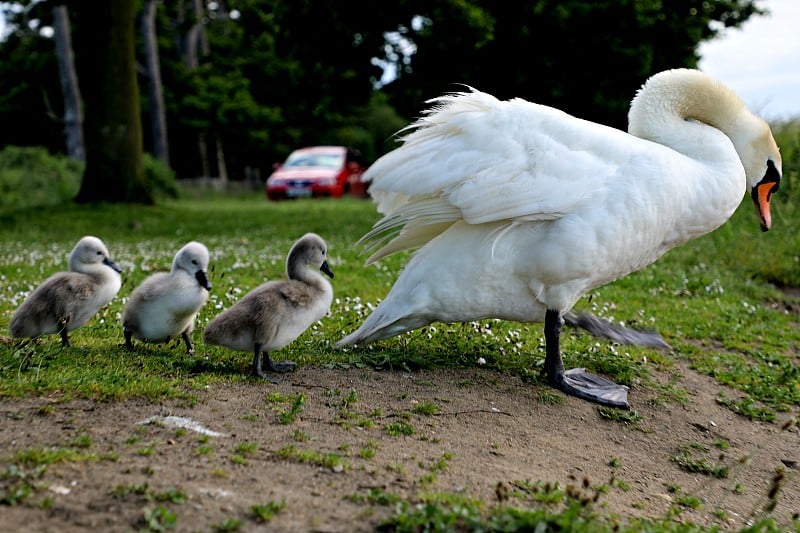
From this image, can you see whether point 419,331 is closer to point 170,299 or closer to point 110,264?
point 170,299

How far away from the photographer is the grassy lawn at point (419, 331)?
4.77 m

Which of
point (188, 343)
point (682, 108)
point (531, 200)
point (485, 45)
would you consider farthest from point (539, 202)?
point (485, 45)

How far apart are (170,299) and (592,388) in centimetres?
273

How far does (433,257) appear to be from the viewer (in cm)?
540

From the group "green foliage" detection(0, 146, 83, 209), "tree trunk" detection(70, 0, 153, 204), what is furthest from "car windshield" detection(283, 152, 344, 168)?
"tree trunk" detection(70, 0, 153, 204)

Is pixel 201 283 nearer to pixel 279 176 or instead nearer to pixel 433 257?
pixel 433 257

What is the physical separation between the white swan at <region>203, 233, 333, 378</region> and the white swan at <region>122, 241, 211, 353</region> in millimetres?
268

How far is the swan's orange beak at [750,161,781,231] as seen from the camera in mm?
5855

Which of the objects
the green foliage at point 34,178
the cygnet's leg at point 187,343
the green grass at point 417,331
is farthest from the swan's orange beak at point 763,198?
the green foliage at point 34,178

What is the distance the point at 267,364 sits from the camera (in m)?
5.05

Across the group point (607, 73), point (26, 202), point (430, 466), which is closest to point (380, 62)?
point (607, 73)

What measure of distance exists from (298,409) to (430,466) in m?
0.89

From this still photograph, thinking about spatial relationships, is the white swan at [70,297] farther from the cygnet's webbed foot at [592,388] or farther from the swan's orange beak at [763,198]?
the swan's orange beak at [763,198]

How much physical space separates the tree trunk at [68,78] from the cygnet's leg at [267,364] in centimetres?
2260
